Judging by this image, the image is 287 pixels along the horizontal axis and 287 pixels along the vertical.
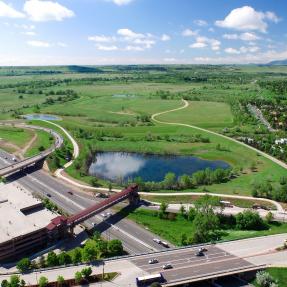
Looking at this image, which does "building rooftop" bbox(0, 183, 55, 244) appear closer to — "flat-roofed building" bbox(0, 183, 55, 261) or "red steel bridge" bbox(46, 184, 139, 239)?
"flat-roofed building" bbox(0, 183, 55, 261)

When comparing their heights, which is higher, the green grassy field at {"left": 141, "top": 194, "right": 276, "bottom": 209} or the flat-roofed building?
the flat-roofed building

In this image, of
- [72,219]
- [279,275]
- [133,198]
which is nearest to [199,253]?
[279,275]

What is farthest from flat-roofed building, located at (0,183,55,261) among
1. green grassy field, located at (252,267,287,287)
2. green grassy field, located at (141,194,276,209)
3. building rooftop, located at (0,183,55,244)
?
green grassy field, located at (252,267,287,287)

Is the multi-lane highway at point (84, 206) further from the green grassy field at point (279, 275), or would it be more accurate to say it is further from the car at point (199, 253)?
the green grassy field at point (279, 275)

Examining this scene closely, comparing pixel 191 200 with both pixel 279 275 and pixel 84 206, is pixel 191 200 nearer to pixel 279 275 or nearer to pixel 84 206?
pixel 84 206

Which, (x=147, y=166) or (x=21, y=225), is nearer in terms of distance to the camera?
(x=21, y=225)

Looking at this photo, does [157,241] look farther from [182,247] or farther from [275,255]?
[275,255]
